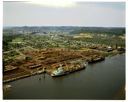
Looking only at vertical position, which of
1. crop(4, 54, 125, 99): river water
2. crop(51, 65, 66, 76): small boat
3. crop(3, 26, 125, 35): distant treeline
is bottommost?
crop(4, 54, 125, 99): river water

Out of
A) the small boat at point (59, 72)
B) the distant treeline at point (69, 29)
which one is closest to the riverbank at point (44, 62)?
the small boat at point (59, 72)

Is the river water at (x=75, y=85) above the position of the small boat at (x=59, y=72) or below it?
below

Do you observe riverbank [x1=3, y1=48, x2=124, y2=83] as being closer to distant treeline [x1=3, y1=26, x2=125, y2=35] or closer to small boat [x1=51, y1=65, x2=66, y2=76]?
small boat [x1=51, y1=65, x2=66, y2=76]

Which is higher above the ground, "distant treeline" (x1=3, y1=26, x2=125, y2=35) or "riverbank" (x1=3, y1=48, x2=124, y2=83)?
"distant treeline" (x1=3, y1=26, x2=125, y2=35)

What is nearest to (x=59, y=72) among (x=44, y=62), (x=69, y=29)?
(x=44, y=62)

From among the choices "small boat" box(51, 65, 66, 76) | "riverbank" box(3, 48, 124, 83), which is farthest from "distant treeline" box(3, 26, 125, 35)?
"small boat" box(51, 65, 66, 76)

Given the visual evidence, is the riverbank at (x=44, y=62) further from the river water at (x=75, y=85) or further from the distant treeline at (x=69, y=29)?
the distant treeline at (x=69, y=29)

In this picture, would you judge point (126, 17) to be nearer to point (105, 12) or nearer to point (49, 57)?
point (105, 12)

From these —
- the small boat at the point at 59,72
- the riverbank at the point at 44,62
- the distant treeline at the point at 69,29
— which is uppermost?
the distant treeline at the point at 69,29

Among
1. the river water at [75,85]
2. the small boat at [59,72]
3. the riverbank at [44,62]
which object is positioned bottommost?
the river water at [75,85]
